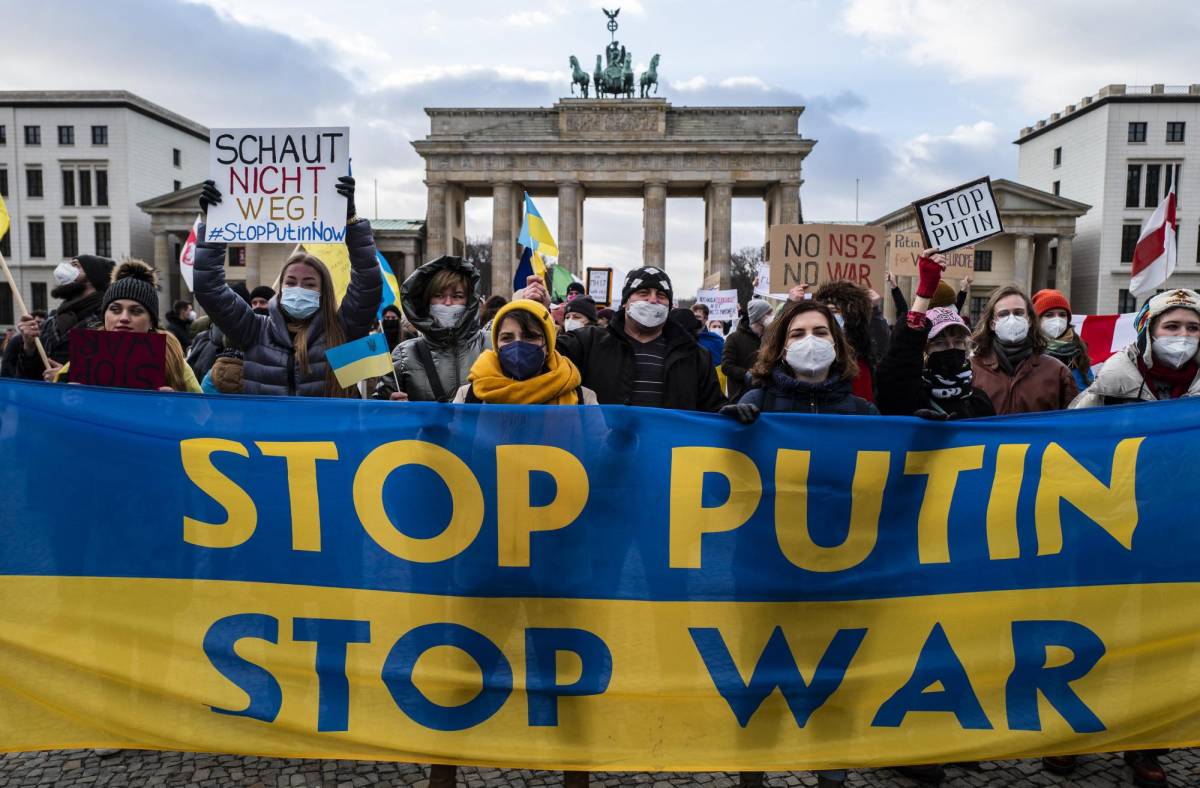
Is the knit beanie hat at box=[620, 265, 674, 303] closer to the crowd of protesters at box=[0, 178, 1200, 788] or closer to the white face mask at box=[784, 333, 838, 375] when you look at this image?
the crowd of protesters at box=[0, 178, 1200, 788]

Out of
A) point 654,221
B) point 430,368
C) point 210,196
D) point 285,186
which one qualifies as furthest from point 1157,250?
point 654,221

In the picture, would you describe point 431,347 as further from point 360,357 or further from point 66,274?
point 66,274

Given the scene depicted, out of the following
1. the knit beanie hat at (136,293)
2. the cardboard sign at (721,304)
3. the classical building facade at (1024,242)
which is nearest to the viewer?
the knit beanie hat at (136,293)

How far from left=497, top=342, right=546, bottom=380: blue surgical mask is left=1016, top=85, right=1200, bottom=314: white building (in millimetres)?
60045

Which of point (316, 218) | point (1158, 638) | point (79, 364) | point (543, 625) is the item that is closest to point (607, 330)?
point (316, 218)

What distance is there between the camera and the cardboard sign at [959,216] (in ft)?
18.6

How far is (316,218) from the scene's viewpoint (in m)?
4.75

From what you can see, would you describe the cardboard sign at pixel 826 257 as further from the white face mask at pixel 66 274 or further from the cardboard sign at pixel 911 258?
the white face mask at pixel 66 274

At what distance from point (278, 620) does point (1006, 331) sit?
399 cm

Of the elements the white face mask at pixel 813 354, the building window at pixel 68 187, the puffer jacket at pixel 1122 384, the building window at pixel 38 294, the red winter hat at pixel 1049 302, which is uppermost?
the building window at pixel 68 187

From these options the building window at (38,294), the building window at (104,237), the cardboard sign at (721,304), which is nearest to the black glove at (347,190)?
the cardboard sign at (721,304)

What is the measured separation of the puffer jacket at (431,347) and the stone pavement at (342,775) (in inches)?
70.9

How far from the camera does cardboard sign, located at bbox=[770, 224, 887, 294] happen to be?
7.61m

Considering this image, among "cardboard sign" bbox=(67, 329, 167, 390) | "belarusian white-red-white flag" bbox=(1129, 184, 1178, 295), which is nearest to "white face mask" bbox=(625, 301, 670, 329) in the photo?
"cardboard sign" bbox=(67, 329, 167, 390)
